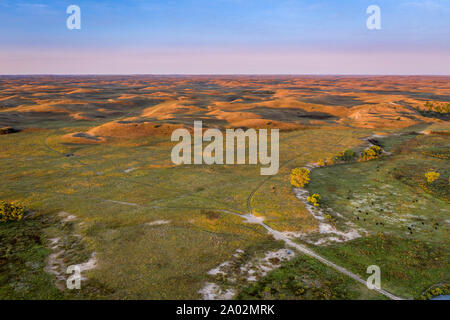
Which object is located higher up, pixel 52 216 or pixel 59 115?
pixel 59 115

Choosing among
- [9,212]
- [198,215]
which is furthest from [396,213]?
[9,212]

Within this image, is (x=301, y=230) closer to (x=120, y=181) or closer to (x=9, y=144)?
(x=120, y=181)

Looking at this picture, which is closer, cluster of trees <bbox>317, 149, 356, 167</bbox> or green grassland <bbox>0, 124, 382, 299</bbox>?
green grassland <bbox>0, 124, 382, 299</bbox>

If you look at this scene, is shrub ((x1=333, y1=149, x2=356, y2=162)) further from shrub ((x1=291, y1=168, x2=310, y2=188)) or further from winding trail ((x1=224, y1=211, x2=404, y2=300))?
winding trail ((x1=224, y1=211, x2=404, y2=300))

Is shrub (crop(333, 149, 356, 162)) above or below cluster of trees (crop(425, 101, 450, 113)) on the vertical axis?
below

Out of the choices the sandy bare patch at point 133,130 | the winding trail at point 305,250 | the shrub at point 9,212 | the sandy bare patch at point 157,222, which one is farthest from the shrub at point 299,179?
the sandy bare patch at point 133,130

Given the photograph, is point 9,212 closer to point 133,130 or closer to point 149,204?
point 149,204

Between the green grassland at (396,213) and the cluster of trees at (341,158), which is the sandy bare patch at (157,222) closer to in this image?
the green grassland at (396,213)

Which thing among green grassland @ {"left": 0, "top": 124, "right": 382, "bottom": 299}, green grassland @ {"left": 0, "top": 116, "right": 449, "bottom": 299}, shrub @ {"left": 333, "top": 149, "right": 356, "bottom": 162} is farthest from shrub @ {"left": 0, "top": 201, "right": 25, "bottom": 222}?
shrub @ {"left": 333, "top": 149, "right": 356, "bottom": 162}

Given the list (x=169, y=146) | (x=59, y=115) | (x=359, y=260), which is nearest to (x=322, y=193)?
(x=359, y=260)
